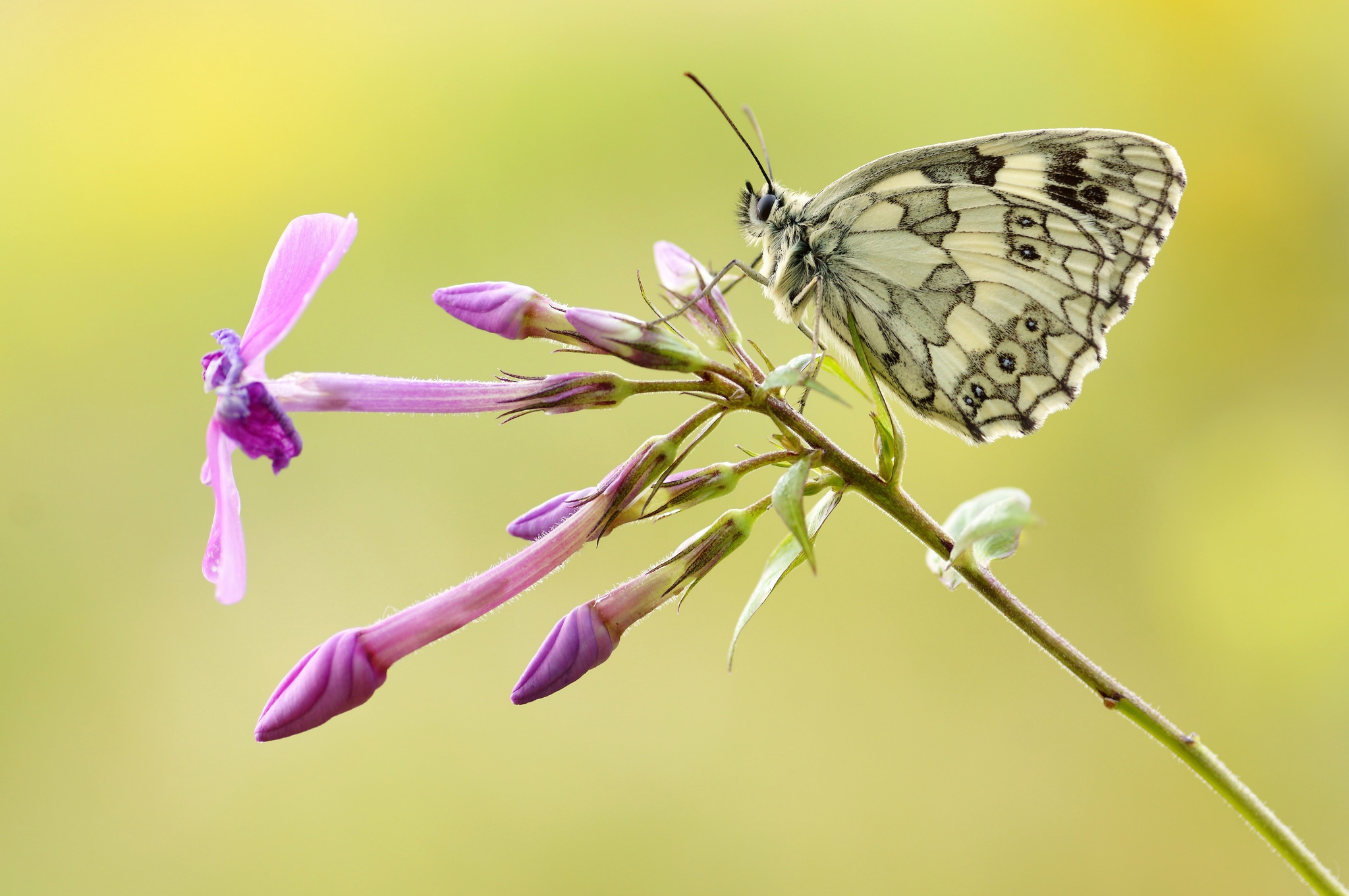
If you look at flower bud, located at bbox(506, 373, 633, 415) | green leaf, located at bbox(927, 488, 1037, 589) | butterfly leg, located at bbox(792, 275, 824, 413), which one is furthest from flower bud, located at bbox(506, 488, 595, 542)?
green leaf, located at bbox(927, 488, 1037, 589)

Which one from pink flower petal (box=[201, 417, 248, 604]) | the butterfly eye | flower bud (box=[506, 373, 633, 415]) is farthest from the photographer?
the butterfly eye

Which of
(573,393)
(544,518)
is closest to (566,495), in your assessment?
(544,518)

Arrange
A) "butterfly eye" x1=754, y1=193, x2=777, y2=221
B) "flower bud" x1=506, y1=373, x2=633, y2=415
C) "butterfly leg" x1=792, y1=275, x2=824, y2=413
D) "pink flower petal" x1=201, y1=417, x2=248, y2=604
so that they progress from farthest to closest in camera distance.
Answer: "butterfly eye" x1=754, y1=193, x2=777, y2=221 → "butterfly leg" x1=792, y1=275, x2=824, y2=413 → "flower bud" x1=506, y1=373, x2=633, y2=415 → "pink flower petal" x1=201, y1=417, x2=248, y2=604

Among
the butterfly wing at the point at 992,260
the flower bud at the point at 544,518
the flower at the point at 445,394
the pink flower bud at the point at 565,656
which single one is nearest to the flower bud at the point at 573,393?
the flower at the point at 445,394

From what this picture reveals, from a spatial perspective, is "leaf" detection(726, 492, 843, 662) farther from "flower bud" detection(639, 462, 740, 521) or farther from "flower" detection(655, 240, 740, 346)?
"flower" detection(655, 240, 740, 346)

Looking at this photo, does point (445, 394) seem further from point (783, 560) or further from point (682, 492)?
point (783, 560)

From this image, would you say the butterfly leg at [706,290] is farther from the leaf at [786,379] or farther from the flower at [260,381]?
the flower at [260,381]

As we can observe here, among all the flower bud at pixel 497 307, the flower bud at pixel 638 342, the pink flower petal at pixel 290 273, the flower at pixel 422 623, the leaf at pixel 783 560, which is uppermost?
the pink flower petal at pixel 290 273
